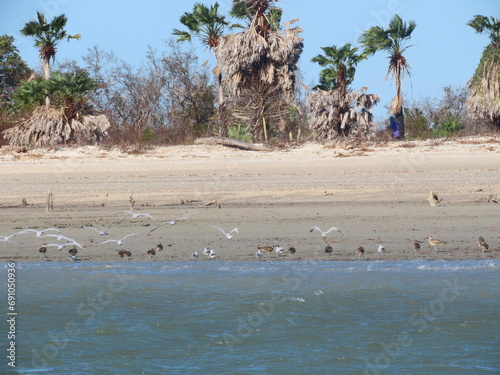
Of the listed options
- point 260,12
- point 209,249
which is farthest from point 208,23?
point 209,249

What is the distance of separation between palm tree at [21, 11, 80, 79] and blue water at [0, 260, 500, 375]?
57.8ft

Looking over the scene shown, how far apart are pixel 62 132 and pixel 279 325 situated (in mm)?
14192

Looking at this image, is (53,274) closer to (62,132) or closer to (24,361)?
(24,361)

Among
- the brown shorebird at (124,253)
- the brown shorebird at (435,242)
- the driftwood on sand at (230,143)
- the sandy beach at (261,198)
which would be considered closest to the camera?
the brown shorebird at (435,242)

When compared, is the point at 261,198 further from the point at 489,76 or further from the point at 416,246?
the point at 489,76

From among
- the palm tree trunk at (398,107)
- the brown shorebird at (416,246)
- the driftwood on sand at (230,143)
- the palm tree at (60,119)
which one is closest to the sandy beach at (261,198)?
the brown shorebird at (416,246)

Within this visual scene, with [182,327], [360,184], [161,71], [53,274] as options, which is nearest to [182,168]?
[360,184]

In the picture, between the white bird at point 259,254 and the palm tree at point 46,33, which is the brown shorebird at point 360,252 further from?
the palm tree at point 46,33

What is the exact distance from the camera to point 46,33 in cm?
2772

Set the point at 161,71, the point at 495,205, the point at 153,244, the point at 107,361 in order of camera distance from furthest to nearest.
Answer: the point at 161,71
the point at 495,205
the point at 153,244
the point at 107,361

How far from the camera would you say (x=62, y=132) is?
21812 millimetres

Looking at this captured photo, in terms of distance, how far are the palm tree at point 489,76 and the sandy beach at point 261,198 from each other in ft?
19.9

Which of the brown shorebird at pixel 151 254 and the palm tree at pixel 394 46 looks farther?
the palm tree at pixel 394 46

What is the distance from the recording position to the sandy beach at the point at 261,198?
12.1 m
